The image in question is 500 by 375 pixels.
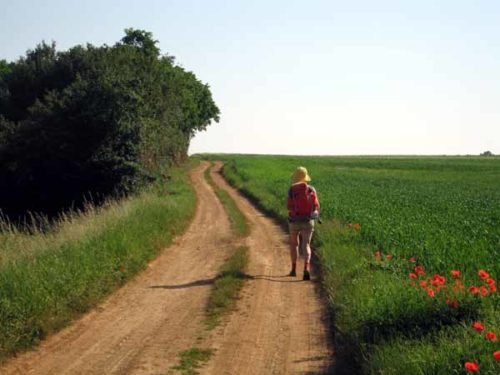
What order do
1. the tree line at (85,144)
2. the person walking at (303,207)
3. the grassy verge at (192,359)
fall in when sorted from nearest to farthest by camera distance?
the grassy verge at (192,359)
the person walking at (303,207)
the tree line at (85,144)

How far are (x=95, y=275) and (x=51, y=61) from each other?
33.7 meters

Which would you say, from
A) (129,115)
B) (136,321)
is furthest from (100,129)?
(136,321)

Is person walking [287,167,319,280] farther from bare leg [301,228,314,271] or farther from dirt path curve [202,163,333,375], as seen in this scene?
dirt path curve [202,163,333,375]

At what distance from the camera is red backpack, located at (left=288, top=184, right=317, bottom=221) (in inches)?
510

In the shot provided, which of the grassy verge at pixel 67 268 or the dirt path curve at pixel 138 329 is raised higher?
the grassy verge at pixel 67 268

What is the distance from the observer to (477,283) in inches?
372

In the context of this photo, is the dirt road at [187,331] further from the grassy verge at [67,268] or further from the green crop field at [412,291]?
the green crop field at [412,291]

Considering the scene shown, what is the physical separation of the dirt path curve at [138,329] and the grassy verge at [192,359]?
0.38ft

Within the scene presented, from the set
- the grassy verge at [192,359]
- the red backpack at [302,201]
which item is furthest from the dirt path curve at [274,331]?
the red backpack at [302,201]

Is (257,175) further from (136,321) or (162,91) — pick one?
(136,321)

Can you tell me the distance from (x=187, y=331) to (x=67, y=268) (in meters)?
3.01

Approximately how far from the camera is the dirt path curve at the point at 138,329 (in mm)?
7785

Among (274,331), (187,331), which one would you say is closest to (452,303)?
(274,331)

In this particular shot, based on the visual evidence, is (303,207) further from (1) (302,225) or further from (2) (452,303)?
(2) (452,303)
